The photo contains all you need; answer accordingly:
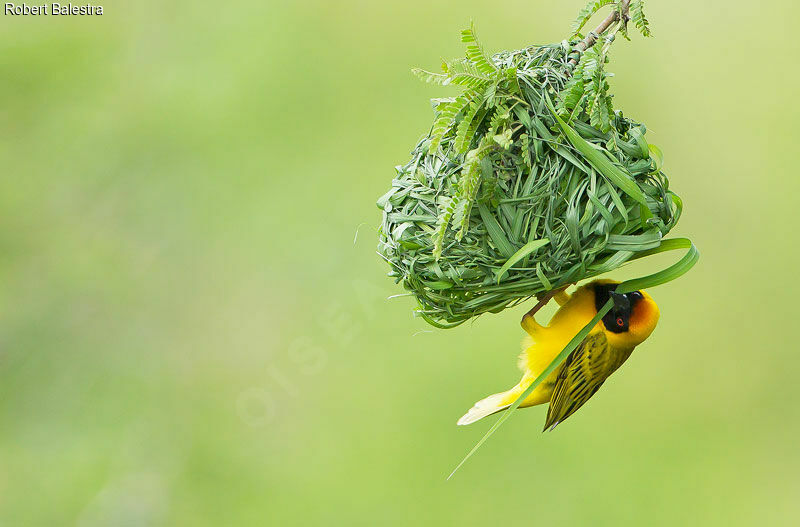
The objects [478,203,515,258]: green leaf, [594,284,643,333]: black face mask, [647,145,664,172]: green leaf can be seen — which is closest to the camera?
[478,203,515,258]: green leaf

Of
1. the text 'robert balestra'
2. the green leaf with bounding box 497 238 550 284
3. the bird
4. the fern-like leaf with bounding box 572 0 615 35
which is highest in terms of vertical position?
the text 'robert balestra'

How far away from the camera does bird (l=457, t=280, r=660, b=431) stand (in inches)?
66.3

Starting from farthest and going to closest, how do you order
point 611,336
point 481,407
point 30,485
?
point 30,485, point 481,407, point 611,336

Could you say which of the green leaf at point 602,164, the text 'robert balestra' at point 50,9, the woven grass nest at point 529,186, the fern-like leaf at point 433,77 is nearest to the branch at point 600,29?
the woven grass nest at point 529,186

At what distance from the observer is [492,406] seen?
1808 mm

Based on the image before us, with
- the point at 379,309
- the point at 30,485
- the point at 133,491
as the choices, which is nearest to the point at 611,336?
the point at 379,309

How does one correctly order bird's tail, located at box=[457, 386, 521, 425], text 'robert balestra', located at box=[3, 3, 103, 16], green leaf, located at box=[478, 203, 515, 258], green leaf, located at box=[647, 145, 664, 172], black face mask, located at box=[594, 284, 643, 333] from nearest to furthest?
green leaf, located at box=[478, 203, 515, 258] → green leaf, located at box=[647, 145, 664, 172] → black face mask, located at box=[594, 284, 643, 333] → bird's tail, located at box=[457, 386, 521, 425] → text 'robert balestra', located at box=[3, 3, 103, 16]

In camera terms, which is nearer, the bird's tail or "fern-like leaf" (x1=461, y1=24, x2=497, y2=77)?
"fern-like leaf" (x1=461, y1=24, x2=497, y2=77)

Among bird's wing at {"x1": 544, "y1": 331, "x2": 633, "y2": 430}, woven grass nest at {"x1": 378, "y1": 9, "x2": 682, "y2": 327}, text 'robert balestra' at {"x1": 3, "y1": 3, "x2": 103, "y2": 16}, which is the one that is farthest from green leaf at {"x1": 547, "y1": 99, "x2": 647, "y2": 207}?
text 'robert balestra' at {"x1": 3, "y1": 3, "x2": 103, "y2": 16}

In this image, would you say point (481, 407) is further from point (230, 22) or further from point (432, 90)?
point (230, 22)

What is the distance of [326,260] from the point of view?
3.53 m

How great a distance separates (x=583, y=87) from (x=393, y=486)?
245cm

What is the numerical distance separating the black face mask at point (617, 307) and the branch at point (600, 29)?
51 centimetres

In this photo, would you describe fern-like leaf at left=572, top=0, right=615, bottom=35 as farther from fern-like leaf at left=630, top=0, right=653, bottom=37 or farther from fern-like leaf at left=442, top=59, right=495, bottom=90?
fern-like leaf at left=442, top=59, right=495, bottom=90
